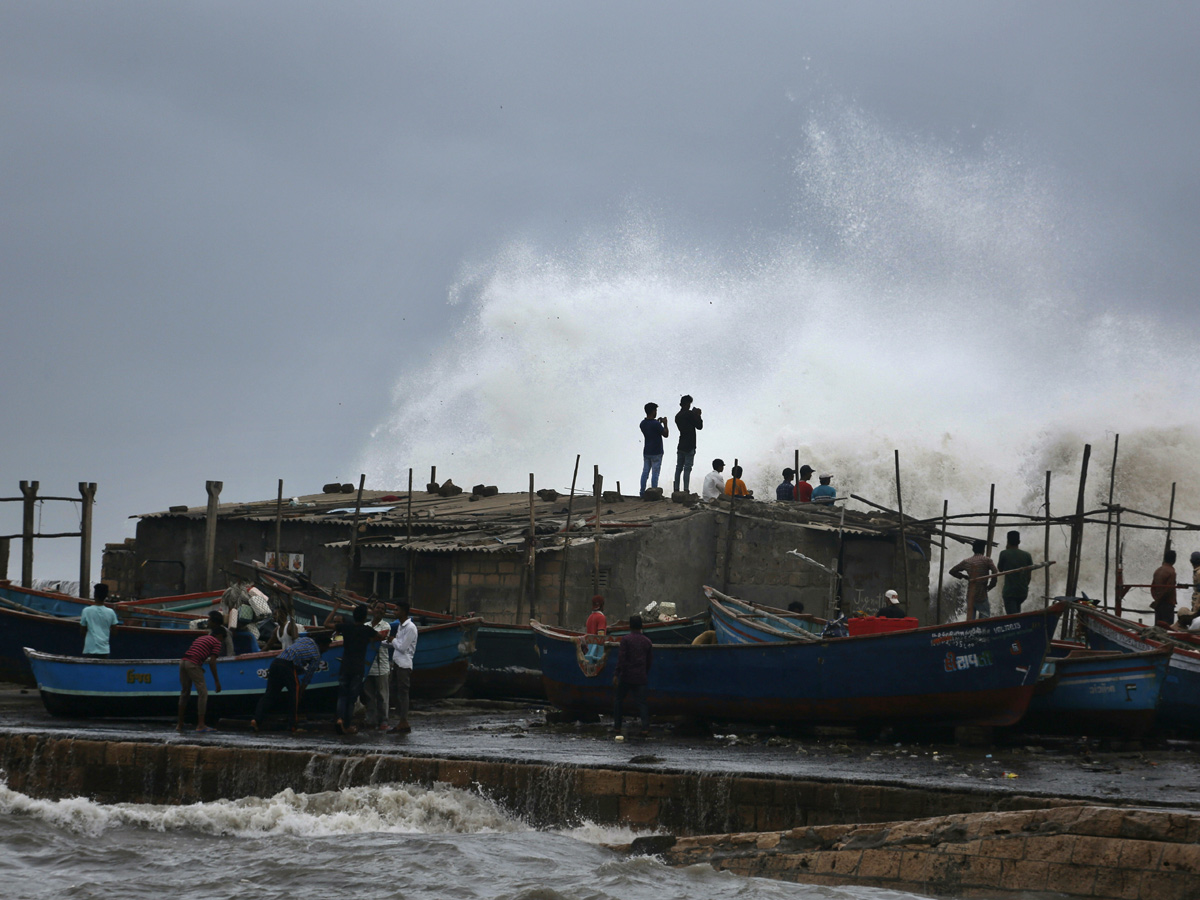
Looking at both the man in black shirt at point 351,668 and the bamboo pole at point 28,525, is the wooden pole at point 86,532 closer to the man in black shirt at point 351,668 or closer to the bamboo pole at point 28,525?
the bamboo pole at point 28,525

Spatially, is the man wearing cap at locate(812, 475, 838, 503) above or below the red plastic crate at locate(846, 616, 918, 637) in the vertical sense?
above

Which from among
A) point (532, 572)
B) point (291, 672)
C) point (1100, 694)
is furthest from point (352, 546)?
point (1100, 694)

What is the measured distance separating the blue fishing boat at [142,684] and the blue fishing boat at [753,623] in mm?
5346

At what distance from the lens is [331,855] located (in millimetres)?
10859

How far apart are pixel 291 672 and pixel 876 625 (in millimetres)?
7284

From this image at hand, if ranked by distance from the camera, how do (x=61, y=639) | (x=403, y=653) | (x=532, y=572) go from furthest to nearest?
(x=532, y=572) < (x=61, y=639) < (x=403, y=653)

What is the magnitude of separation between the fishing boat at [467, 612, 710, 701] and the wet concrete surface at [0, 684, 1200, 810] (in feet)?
9.44

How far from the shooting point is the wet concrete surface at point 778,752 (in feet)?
36.5

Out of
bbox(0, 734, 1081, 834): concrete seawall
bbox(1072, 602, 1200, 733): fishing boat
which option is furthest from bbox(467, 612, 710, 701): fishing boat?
bbox(0, 734, 1081, 834): concrete seawall

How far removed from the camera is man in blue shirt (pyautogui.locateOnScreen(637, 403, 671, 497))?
25.5 metres

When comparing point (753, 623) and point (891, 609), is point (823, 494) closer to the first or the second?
point (753, 623)

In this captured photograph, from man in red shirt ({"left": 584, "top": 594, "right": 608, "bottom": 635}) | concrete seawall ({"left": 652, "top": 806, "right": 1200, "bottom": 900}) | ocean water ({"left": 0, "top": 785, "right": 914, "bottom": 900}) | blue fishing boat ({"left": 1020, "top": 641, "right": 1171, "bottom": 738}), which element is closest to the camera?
concrete seawall ({"left": 652, "top": 806, "right": 1200, "bottom": 900})

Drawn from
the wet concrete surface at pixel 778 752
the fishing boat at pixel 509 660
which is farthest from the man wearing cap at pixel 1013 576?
the fishing boat at pixel 509 660

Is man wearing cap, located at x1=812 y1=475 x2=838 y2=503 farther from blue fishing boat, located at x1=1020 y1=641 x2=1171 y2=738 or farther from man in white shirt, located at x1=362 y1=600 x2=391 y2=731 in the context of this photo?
man in white shirt, located at x1=362 y1=600 x2=391 y2=731
